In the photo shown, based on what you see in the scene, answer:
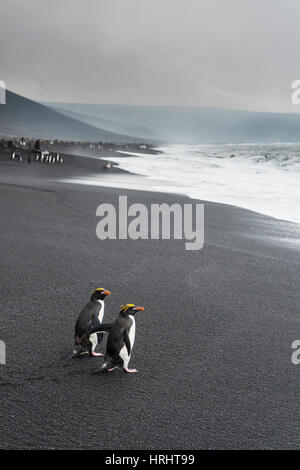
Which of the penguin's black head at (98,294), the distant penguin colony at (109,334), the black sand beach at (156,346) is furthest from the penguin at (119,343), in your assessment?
the penguin's black head at (98,294)

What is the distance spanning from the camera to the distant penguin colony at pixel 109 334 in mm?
3473

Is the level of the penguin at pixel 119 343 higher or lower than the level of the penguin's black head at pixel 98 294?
lower

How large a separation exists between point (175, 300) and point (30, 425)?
8.29 feet

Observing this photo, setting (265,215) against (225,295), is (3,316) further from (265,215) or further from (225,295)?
(265,215)

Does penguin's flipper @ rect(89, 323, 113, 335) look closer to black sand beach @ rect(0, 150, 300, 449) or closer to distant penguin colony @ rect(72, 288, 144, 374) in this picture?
distant penguin colony @ rect(72, 288, 144, 374)

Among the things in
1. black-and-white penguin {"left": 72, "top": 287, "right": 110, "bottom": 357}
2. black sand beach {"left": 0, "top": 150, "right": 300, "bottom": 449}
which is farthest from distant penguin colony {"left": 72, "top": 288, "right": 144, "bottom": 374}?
black sand beach {"left": 0, "top": 150, "right": 300, "bottom": 449}

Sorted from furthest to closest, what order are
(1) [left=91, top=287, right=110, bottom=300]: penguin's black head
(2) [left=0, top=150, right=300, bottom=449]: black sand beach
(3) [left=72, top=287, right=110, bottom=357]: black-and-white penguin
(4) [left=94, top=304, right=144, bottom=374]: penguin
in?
(1) [left=91, top=287, right=110, bottom=300]: penguin's black head
(3) [left=72, top=287, right=110, bottom=357]: black-and-white penguin
(4) [left=94, top=304, right=144, bottom=374]: penguin
(2) [left=0, top=150, right=300, bottom=449]: black sand beach

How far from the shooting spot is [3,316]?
13.9 feet

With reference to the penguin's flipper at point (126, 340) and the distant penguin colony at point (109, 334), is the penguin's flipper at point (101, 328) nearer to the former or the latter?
the distant penguin colony at point (109, 334)

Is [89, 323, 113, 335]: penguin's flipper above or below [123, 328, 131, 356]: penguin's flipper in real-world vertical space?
above

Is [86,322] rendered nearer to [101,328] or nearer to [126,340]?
[101,328]

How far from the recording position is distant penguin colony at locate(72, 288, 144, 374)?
347cm

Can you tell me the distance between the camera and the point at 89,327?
3588 millimetres

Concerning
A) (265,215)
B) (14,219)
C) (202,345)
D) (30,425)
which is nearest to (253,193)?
(265,215)
